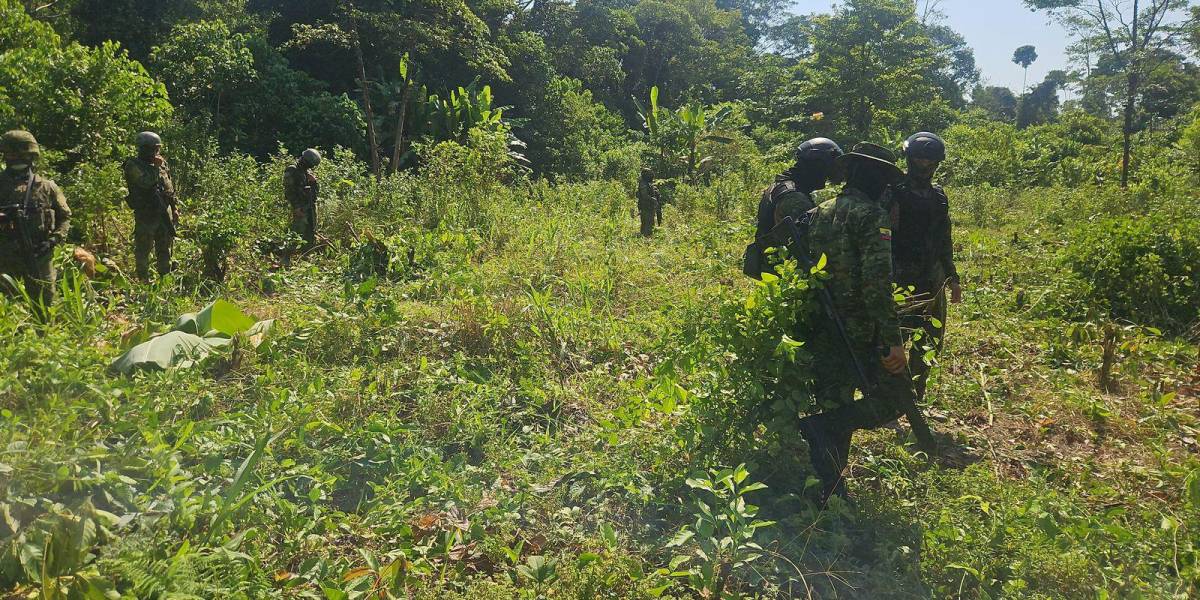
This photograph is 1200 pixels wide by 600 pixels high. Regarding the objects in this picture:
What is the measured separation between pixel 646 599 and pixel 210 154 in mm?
9485

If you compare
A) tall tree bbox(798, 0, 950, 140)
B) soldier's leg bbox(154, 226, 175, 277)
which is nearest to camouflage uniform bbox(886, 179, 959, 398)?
soldier's leg bbox(154, 226, 175, 277)

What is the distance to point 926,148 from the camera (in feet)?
11.7

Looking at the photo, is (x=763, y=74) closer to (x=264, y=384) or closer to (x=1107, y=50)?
(x=1107, y=50)

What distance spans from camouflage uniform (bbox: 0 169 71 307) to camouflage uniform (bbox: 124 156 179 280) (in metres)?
0.91

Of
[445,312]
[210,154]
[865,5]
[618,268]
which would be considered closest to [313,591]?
[445,312]

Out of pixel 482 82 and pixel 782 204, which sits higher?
pixel 482 82

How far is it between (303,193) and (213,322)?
3.51 meters

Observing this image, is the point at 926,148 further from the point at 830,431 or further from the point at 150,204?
the point at 150,204

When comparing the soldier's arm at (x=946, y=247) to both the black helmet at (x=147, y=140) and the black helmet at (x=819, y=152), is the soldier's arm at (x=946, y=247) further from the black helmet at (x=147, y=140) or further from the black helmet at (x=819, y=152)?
the black helmet at (x=147, y=140)

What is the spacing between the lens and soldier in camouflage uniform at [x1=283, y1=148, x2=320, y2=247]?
7.36 meters

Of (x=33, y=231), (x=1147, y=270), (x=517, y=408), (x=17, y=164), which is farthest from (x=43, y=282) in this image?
(x=1147, y=270)

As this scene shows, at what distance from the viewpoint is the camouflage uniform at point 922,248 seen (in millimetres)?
3664

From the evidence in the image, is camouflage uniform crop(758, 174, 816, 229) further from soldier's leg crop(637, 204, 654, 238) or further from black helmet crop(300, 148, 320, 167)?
soldier's leg crop(637, 204, 654, 238)

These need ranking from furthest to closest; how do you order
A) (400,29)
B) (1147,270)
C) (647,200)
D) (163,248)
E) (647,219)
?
(400,29) → (647,219) → (647,200) → (163,248) → (1147,270)
